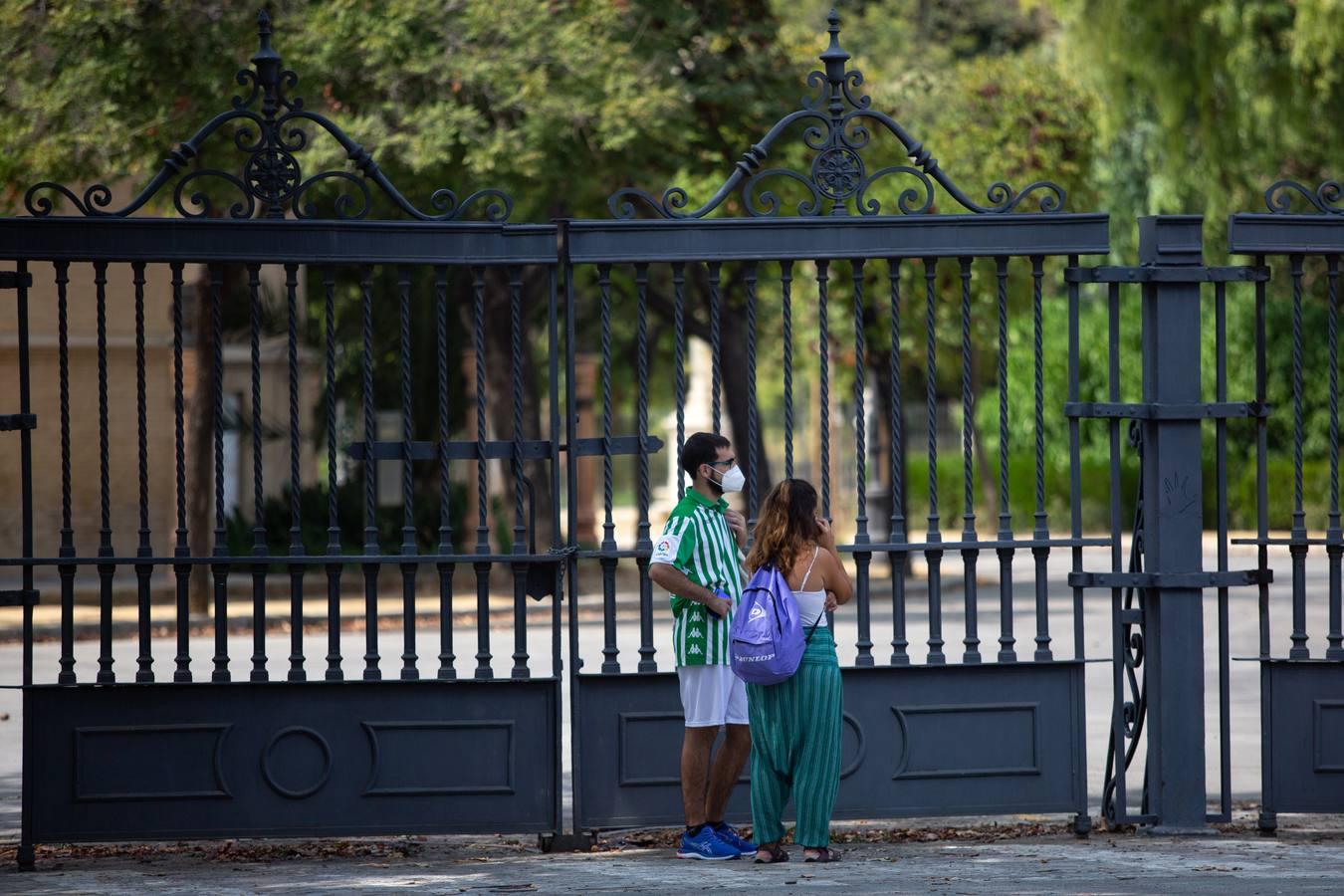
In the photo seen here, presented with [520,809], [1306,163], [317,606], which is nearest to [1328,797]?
[520,809]

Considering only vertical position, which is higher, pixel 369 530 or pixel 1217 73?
pixel 1217 73

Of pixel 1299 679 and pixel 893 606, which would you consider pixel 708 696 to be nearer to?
pixel 893 606

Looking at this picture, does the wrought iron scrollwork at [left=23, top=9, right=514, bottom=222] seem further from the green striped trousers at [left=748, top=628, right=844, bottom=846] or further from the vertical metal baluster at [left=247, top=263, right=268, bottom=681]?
the green striped trousers at [left=748, top=628, right=844, bottom=846]

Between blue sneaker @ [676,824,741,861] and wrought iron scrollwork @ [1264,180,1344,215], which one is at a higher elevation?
wrought iron scrollwork @ [1264,180,1344,215]

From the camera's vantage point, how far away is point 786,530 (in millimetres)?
7309

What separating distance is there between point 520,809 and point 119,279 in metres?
18.8

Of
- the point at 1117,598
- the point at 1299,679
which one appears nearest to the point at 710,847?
the point at 1117,598

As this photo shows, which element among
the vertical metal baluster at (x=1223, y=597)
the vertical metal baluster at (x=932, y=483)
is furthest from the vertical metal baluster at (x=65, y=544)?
the vertical metal baluster at (x=1223, y=597)

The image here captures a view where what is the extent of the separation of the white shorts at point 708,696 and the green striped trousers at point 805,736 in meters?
0.10

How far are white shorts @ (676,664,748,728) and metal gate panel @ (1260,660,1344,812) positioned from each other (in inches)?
93.3

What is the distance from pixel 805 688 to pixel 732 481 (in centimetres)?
86

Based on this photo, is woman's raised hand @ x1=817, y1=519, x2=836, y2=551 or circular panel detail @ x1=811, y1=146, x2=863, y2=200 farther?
circular panel detail @ x1=811, y1=146, x2=863, y2=200

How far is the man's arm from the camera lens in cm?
734

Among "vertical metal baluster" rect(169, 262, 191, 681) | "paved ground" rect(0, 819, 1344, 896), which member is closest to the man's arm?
"paved ground" rect(0, 819, 1344, 896)
